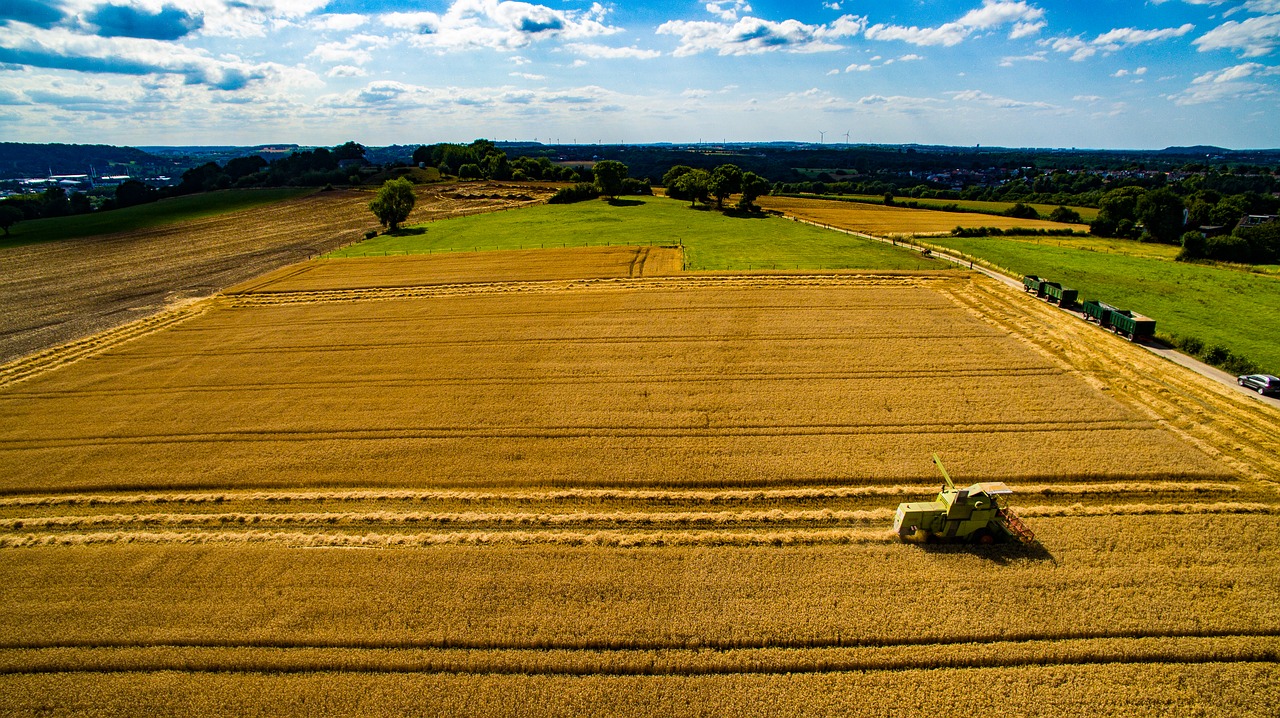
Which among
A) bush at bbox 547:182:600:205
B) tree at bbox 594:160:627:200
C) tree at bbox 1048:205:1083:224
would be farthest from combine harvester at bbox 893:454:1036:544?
tree at bbox 594:160:627:200

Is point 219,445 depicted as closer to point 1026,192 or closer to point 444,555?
point 444,555

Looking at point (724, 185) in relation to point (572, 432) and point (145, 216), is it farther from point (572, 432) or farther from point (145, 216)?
point (145, 216)

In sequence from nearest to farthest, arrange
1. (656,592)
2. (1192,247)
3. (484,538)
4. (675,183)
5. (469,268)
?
(656,592), (484,538), (469,268), (1192,247), (675,183)

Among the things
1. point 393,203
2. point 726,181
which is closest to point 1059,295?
point 726,181

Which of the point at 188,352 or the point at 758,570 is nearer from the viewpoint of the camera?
the point at 758,570

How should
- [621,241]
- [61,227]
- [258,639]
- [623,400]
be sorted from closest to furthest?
[258,639], [623,400], [621,241], [61,227]

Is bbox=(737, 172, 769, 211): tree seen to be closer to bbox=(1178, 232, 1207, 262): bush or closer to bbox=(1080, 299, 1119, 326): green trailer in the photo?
bbox=(1178, 232, 1207, 262): bush

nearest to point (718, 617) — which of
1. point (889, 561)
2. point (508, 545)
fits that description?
point (889, 561)
